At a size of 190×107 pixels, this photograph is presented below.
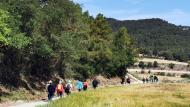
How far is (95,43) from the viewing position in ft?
319

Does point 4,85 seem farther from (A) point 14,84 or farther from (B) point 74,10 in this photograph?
(B) point 74,10

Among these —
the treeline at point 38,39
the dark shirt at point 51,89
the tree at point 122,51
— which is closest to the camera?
the dark shirt at point 51,89

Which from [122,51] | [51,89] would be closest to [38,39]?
[51,89]

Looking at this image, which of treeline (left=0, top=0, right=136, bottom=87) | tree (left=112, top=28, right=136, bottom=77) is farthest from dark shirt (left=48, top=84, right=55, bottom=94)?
tree (left=112, top=28, right=136, bottom=77)

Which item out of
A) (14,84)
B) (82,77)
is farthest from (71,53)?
(82,77)

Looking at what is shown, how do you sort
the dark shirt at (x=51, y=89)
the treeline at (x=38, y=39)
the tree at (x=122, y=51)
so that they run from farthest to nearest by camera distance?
the tree at (x=122, y=51) → the treeline at (x=38, y=39) → the dark shirt at (x=51, y=89)

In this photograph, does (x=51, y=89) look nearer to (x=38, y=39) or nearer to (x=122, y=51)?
(x=38, y=39)

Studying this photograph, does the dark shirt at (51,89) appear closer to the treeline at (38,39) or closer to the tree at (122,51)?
the treeline at (38,39)

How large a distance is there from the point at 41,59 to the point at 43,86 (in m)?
3.45

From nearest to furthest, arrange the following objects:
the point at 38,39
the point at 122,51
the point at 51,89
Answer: the point at 51,89
the point at 38,39
the point at 122,51

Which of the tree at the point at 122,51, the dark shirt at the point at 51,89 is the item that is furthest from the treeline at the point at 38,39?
the tree at the point at 122,51

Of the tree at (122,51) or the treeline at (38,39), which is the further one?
the tree at (122,51)

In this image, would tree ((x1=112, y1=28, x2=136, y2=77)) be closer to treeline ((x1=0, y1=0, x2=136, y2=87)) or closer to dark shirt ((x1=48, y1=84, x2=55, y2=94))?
treeline ((x1=0, y1=0, x2=136, y2=87))

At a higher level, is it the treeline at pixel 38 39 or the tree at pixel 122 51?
the treeline at pixel 38 39
